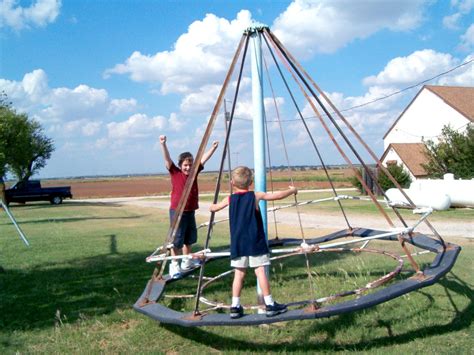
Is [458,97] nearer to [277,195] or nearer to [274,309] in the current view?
[277,195]

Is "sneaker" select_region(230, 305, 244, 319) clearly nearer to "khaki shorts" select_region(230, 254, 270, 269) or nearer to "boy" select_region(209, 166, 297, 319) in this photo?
"boy" select_region(209, 166, 297, 319)

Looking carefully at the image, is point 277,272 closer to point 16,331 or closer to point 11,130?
point 16,331

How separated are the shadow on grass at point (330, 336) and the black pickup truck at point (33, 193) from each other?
3066 centimetres

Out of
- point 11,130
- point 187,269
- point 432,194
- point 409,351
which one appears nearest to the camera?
point 409,351

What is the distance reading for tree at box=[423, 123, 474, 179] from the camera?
20.1m

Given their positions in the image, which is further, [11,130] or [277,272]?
[11,130]

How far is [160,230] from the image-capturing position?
13695 mm

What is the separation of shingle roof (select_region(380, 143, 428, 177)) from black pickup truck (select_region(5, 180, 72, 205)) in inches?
878

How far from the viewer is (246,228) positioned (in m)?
4.05

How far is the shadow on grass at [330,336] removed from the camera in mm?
4090

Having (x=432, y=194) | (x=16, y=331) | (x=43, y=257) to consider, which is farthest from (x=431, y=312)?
(x=432, y=194)

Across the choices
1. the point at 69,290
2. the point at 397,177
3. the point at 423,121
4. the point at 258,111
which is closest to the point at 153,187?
the point at 423,121

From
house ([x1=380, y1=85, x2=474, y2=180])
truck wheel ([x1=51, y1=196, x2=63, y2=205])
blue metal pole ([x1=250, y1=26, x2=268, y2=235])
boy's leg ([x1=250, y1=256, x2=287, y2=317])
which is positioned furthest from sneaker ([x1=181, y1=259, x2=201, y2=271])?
truck wheel ([x1=51, y1=196, x2=63, y2=205])

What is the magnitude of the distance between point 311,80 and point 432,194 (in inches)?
540
